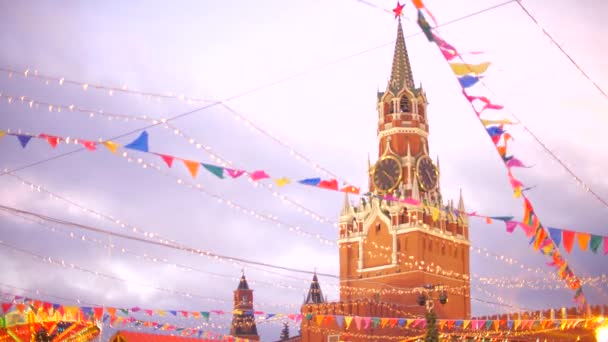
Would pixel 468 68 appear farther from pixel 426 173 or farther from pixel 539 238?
pixel 426 173

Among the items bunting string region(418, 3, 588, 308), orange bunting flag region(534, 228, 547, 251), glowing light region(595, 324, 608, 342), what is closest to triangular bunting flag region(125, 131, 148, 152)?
bunting string region(418, 3, 588, 308)

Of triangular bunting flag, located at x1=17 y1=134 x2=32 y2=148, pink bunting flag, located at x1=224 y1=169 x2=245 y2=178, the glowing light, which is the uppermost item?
triangular bunting flag, located at x1=17 y1=134 x2=32 y2=148

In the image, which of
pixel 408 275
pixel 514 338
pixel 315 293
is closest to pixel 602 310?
pixel 514 338

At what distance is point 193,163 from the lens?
1232 cm

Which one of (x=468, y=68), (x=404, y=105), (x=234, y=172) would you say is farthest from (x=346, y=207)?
(x=468, y=68)

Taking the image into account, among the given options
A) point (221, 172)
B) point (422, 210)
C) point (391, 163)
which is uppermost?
point (391, 163)

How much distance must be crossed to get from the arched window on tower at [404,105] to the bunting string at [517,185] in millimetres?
40474

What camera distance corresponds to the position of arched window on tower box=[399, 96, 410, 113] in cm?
5553

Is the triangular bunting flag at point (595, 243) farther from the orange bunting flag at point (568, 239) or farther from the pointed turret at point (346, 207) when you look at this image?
the pointed turret at point (346, 207)

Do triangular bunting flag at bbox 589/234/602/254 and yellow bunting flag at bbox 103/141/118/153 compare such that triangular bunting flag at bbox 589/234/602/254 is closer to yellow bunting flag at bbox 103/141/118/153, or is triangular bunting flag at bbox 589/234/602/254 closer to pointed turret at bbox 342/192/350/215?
yellow bunting flag at bbox 103/141/118/153

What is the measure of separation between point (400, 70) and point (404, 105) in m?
2.82

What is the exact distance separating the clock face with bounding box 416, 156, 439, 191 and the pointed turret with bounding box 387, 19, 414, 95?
215 inches

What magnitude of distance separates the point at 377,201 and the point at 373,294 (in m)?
6.93

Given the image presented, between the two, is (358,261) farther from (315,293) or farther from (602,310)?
(602,310)
